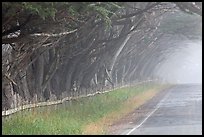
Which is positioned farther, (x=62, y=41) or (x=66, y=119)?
(x=62, y=41)

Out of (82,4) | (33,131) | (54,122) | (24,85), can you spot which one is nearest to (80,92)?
(24,85)

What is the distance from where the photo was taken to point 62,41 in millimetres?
25812

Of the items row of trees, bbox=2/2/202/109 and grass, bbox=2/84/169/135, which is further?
grass, bbox=2/84/169/135

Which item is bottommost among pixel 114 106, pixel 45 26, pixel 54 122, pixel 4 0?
pixel 114 106

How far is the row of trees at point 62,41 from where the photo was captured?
653 inches

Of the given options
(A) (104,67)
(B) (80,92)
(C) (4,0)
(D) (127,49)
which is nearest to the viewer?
(C) (4,0)

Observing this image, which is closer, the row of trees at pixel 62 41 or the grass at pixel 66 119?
the row of trees at pixel 62 41

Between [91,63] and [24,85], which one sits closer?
[24,85]

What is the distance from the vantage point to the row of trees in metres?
16.6

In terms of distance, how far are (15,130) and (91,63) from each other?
18367mm

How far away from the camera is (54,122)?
20578mm

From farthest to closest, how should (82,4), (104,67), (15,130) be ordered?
(104,67) → (15,130) → (82,4)

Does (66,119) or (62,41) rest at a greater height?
(62,41)

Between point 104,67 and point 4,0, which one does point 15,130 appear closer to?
point 4,0
